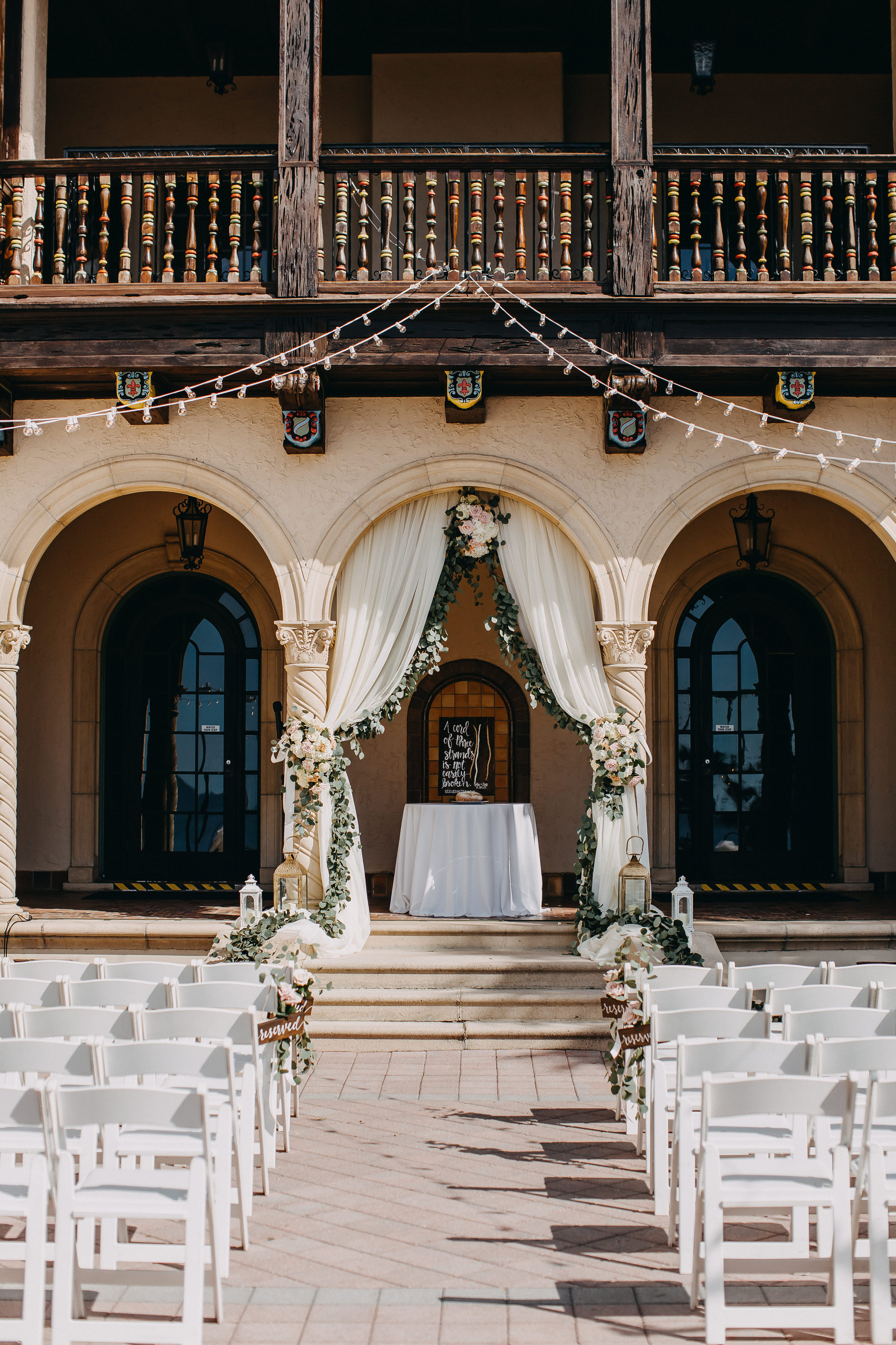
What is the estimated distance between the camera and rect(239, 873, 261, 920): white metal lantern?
26.6 ft

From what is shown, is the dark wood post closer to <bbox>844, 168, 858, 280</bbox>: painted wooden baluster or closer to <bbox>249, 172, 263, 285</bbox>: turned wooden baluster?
<bbox>844, 168, 858, 280</bbox>: painted wooden baluster

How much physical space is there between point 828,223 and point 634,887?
479 cm

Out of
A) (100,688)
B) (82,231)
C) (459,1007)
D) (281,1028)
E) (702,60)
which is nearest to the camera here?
(281,1028)

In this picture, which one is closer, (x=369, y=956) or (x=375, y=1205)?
(x=375, y=1205)

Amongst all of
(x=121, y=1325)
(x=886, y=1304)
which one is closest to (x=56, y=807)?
(x=121, y=1325)

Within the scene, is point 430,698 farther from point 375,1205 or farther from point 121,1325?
point 121,1325

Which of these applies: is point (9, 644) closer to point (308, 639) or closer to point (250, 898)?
point (308, 639)

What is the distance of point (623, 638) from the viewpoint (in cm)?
874

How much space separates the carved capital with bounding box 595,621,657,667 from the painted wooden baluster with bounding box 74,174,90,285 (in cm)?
441

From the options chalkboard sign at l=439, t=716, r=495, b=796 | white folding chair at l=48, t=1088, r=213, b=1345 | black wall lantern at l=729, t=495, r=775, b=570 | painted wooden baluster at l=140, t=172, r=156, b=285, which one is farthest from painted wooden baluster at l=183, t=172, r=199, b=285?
white folding chair at l=48, t=1088, r=213, b=1345

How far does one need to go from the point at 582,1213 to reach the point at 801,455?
5828 millimetres

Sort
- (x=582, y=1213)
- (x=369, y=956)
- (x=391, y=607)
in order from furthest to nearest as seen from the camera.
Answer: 1. (x=391, y=607)
2. (x=369, y=956)
3. (x=582, y=1213)

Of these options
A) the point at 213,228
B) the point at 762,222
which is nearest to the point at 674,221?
the point at 762,222

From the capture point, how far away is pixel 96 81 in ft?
35.3
